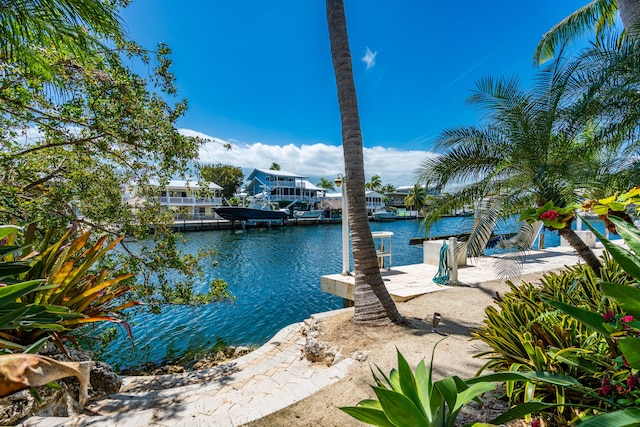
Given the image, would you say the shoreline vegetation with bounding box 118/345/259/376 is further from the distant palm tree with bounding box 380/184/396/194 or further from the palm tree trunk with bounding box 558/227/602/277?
the distant palm tree with bounding box 380/184/396/194

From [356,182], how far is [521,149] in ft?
10.1

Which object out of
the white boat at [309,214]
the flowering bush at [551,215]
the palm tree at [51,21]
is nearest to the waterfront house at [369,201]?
the white boat at [309,214]

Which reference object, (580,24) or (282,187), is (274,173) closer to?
(282,187)

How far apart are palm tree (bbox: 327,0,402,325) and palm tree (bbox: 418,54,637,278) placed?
1.80 metres

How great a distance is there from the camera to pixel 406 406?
1.56m

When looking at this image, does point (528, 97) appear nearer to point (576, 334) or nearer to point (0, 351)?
point (576, 334)

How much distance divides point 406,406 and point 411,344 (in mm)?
3269

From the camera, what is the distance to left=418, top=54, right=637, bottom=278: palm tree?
16.5 feet

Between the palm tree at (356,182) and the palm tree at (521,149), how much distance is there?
1803mm

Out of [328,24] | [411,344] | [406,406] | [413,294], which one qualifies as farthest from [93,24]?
[413,294]

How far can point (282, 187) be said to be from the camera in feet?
165

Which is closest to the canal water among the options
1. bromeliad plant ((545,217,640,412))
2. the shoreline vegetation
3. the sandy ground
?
the shoreline vegetation

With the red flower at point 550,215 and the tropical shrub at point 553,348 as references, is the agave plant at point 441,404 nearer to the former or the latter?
the tropical shrub at point 553,348

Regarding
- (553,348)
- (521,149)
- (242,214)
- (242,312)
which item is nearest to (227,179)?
(242,214)
